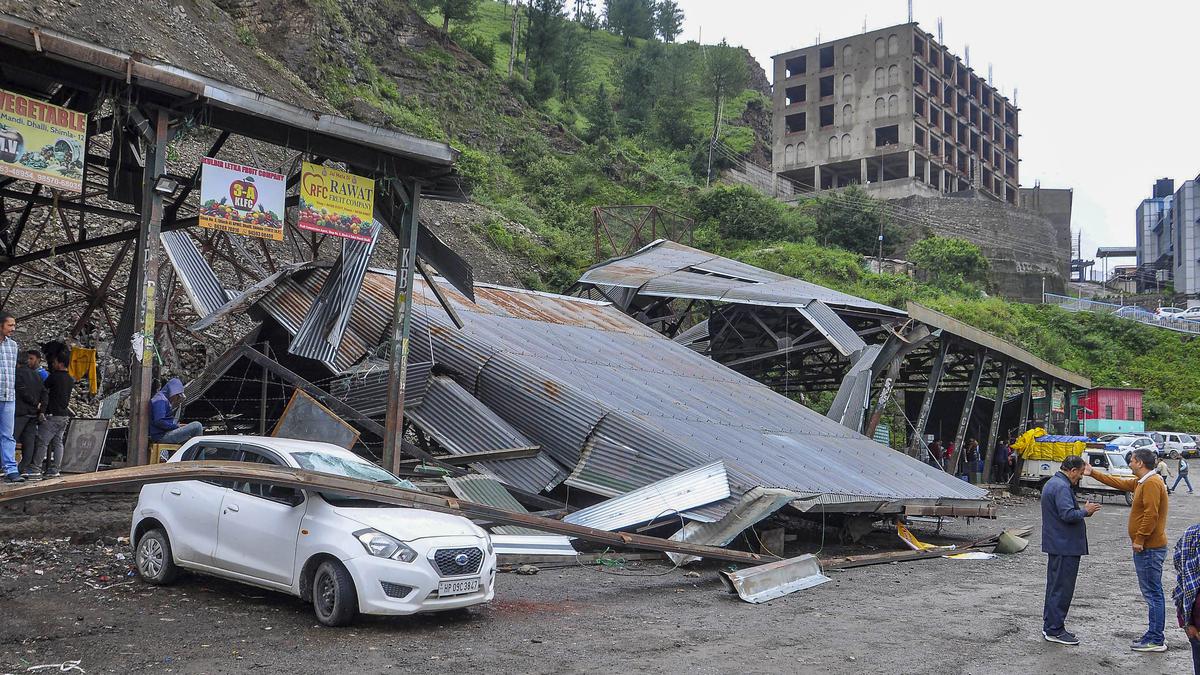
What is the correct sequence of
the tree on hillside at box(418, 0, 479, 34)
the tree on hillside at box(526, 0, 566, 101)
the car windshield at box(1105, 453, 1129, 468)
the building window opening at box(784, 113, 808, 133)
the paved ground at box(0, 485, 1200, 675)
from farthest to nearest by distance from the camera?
the building window opening at box(784, 113, 808, 133), the tree on hillside at box(526, 0, 566, 101), the tree on hillside at box(418, 0, 479, 34), the car windshield at box(1105, 453, 1129, 468), the paved ground at box(0, 485, 1200, 675)

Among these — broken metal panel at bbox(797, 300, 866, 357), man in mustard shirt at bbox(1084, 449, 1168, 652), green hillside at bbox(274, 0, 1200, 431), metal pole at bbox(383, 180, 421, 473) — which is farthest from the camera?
green hillside at bbox(274, 0, 1200, 431)

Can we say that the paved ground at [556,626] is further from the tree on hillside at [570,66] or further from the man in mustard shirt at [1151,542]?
the tree on hillside at [570,66]

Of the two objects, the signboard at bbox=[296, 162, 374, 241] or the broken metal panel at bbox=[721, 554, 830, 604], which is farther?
the signboard at bbox=[296, 162, 374, 241]

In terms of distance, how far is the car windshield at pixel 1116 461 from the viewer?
25.6 meters

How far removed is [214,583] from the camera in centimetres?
902

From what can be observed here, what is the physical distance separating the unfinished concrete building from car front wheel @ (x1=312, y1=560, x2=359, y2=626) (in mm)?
65185

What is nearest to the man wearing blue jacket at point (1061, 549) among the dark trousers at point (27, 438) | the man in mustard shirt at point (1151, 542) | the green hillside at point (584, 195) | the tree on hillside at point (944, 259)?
the man in mustard shirt at point (1151, 542)

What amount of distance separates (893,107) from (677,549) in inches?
2584

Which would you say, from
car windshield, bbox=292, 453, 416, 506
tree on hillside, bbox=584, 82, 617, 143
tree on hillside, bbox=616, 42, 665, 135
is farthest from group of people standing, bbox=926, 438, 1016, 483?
tree on hillside, bbox=616, 42, 665, 135

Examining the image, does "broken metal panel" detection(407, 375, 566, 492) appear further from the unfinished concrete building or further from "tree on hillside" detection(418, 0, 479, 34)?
the unfinished concrete building

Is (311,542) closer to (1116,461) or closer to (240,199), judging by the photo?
(240,199)

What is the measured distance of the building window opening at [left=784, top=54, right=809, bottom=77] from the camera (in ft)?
244

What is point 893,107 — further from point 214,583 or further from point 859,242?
point 214,583

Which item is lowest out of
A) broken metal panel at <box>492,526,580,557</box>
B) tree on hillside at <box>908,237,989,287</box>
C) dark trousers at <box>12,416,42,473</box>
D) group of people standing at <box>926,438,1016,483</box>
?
group of people standing at <box>926,438,1016,483</box>
